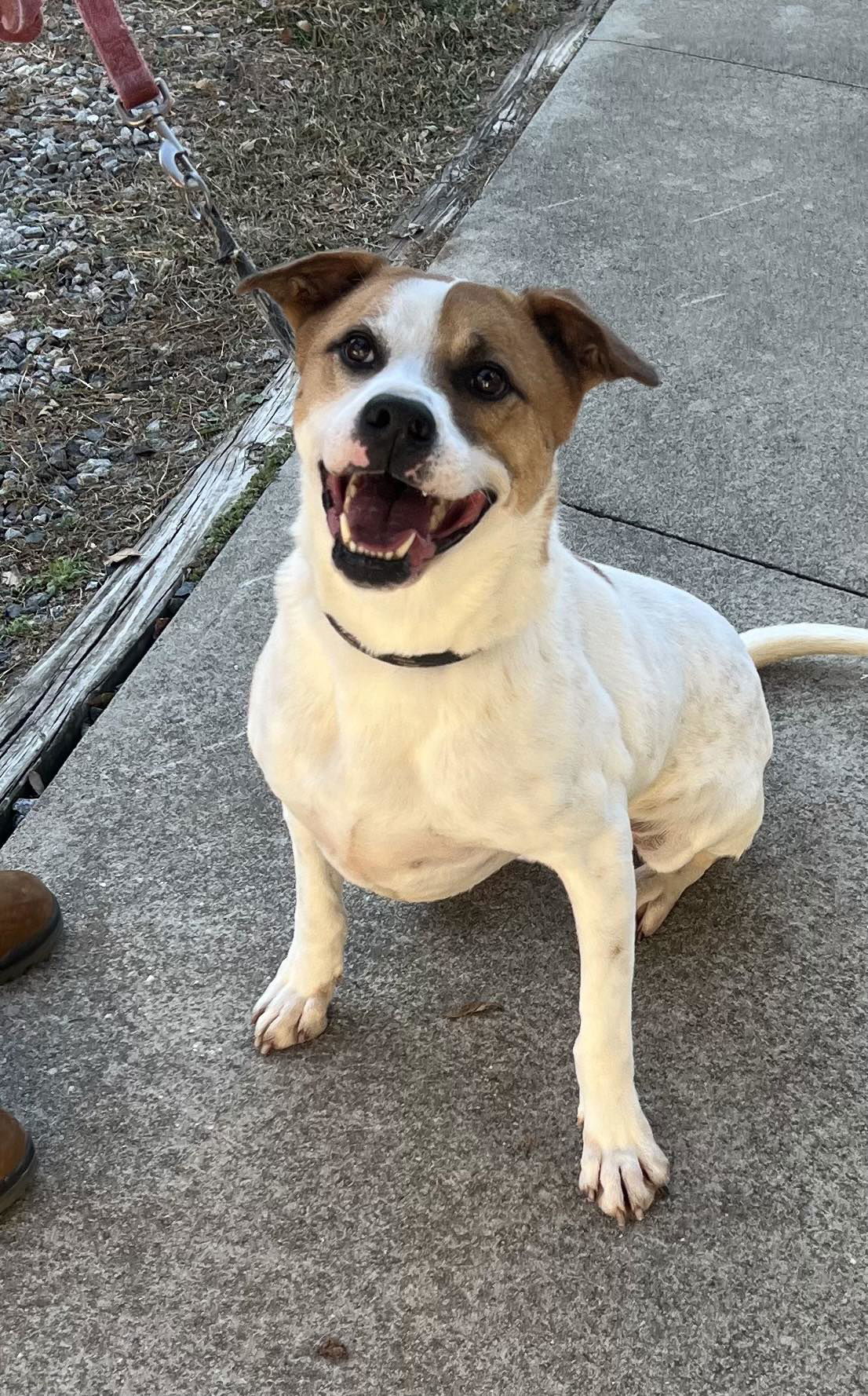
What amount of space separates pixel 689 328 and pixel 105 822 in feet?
10.6

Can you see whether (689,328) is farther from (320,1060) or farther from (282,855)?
(320,1060)

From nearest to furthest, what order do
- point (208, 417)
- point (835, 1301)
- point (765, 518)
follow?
point (835, 1301) → point (765, 518) → point (208, 417)

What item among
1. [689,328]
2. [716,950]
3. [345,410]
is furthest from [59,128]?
[716,950]

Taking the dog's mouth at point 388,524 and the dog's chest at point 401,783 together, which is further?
the dog's chest at point 401,783

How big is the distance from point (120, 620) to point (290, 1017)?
1.53 m

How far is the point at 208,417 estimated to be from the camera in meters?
4.27

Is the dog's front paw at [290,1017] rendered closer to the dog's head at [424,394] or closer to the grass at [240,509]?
the dog's head at [424,394]

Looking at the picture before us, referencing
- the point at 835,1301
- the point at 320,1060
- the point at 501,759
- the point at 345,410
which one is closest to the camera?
the point at 345,410

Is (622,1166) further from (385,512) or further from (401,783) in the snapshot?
(385,512)

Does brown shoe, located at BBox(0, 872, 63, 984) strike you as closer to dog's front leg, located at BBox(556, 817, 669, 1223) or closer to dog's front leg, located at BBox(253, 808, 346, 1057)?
dog's front leg, located at BBox(253, 808, 346, 1057)

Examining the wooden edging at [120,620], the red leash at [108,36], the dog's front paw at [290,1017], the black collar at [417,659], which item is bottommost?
the dog's front paw at [290,1017]

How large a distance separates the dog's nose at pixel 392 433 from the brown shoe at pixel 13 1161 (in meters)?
1.57

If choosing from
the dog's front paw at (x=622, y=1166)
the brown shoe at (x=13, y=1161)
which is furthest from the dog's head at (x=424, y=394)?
the brown shoe at (x=13, y=1161)

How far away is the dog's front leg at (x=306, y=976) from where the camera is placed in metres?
2.52
